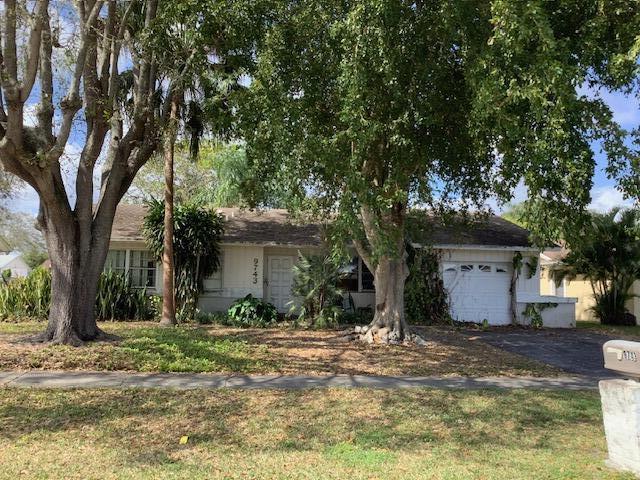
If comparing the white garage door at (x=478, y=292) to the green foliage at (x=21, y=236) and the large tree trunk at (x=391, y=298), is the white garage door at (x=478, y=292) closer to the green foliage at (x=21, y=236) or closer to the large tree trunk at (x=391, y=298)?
the large tree trunk at (x=391, y=298)

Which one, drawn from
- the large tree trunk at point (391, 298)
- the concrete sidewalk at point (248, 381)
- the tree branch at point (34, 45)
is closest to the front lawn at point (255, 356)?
the concrete sidewalk at point (248, 381)

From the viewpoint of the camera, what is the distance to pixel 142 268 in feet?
62.9

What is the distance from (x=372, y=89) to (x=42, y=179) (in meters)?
6.44

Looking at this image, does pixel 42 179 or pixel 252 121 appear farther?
pixel 42 179

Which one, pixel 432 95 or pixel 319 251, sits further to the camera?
pixel 319 251

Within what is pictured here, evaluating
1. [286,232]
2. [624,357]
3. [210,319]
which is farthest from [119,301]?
[624,357]

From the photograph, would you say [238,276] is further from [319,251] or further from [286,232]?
[319,251]

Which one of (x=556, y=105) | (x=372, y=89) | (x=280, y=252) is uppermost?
(x=372, y=89)

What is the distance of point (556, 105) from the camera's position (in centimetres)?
709

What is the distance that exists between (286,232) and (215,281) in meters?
3.00

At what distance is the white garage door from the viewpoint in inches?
769

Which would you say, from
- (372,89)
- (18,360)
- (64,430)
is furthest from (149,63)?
(64,430)

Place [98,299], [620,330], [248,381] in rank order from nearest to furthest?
[248,381], [98,299], [620,330]

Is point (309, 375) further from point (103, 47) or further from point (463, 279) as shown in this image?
point (463, 279)
